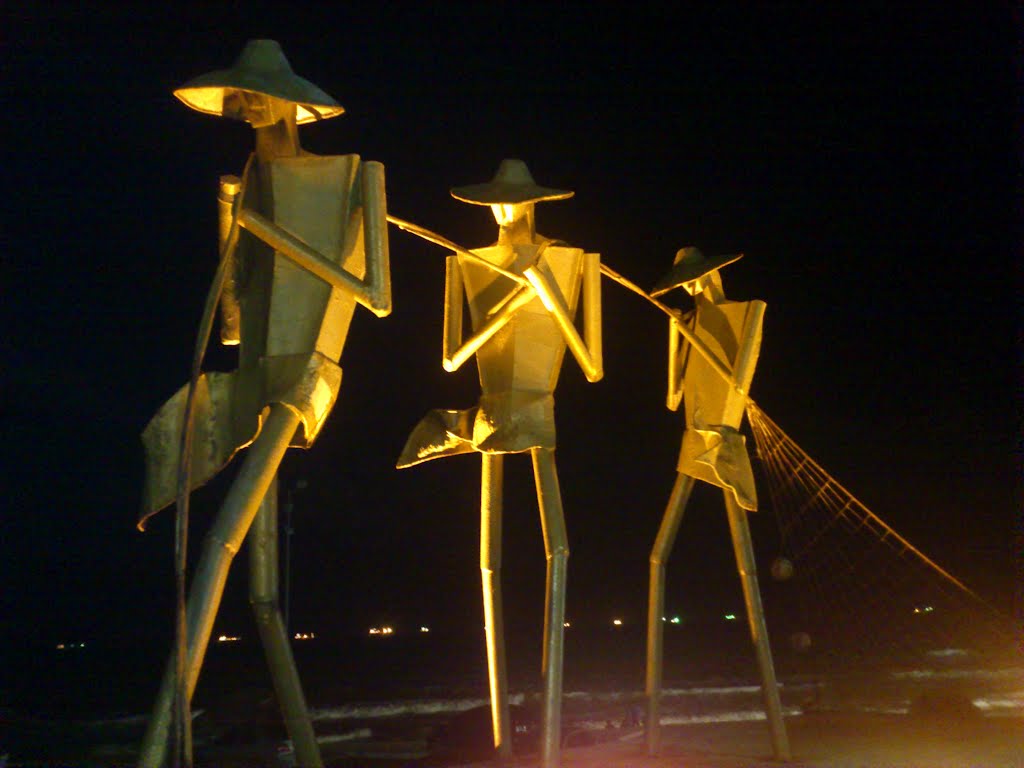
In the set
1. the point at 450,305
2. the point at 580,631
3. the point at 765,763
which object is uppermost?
the point at 580,631

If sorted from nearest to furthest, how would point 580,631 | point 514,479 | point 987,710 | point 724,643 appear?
point 987,710, point 514,479, point 724,643, point 580,631

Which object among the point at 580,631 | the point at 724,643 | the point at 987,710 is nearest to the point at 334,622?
the point at 580,631

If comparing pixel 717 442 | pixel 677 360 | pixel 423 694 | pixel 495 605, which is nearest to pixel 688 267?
pixel 677 360

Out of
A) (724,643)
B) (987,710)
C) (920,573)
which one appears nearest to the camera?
(920,573)

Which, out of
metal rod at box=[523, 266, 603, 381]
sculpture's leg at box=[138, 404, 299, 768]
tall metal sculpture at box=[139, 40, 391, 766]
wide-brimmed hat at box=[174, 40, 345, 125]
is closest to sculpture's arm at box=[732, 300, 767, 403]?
metal rod at box=[523, 266, 603, 381]

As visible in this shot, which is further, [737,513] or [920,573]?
[920,573]

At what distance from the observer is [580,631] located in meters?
29.7

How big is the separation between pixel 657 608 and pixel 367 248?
14.3 feet

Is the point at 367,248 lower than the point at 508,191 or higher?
lower

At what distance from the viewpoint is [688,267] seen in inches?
367

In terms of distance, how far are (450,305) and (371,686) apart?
12355 mm

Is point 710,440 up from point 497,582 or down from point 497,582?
up

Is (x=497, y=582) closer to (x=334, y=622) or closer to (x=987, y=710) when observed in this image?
(x=987, y=710)

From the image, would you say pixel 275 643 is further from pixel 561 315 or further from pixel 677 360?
pixel 677 360
